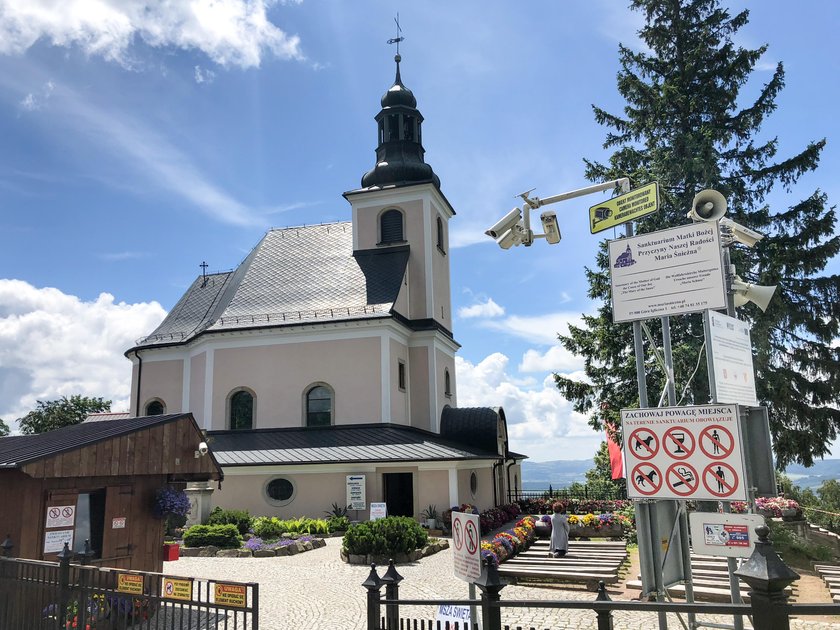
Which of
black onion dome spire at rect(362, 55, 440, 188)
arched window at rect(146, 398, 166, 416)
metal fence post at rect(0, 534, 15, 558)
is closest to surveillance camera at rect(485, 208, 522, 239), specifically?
metal fence post at rect(0, 534, 15, 558)

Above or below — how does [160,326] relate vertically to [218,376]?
above

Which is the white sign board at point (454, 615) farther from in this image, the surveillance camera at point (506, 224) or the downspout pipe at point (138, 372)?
the downspout pipe at point (138, 372)

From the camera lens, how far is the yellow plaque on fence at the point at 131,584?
330 inches

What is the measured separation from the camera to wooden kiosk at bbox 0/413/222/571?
9773 millimetres

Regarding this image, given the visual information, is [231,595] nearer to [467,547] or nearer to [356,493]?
[467,547]

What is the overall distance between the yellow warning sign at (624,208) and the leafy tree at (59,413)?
61.0 m

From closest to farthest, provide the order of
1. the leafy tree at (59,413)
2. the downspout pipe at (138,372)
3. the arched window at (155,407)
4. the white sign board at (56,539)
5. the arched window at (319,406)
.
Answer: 1. the white sign board at (56,539)
2. the arched window at (319,406)
3. the arched window at (155,407)
4. the downspout pipe at (138,372)
5. the leafy tree at (59,413)

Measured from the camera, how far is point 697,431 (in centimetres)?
688

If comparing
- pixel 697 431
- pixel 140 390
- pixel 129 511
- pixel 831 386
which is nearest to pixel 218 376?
pixel 140 390

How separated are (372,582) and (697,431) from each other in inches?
154

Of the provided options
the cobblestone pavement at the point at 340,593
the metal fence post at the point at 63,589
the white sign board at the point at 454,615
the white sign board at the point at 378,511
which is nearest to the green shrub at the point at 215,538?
the cobblestone pavement at the point at 340,593

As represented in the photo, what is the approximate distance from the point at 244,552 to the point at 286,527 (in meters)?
3.79

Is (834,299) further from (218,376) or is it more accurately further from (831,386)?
(218,376)

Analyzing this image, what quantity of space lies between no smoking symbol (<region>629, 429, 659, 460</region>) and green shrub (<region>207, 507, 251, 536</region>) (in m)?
17.8
